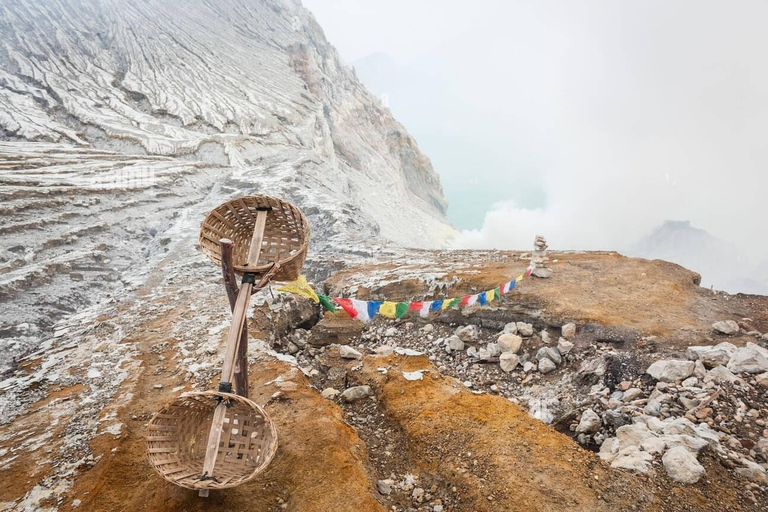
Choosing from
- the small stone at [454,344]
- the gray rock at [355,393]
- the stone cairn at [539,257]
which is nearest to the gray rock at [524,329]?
the small stone at [454,344]

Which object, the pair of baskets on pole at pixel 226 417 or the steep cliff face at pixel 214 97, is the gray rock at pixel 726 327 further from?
the steep cliff face at pixel 214 97

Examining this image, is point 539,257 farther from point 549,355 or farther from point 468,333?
point 549,355

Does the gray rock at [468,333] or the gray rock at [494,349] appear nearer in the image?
the gray rock at [494,349]

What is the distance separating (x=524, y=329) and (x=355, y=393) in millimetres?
4164

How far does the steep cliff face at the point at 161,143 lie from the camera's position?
12398 mm

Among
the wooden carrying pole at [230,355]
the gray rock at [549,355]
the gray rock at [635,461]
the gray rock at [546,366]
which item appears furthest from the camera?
the gray rock at [549,355]

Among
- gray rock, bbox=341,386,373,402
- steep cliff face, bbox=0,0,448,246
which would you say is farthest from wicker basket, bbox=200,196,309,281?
steep cliff face, bbox=0,0,448,246

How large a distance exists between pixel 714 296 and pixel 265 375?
10.4 meters

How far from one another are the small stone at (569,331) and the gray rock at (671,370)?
5.90 ft

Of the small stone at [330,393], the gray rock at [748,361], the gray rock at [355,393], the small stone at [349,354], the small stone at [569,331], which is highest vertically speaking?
the gray rock at [748,361]

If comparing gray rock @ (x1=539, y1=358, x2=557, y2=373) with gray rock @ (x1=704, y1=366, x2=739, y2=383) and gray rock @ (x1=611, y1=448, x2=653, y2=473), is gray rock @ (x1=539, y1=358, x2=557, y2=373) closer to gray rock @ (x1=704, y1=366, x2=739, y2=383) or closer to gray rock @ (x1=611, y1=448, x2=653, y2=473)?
gray rock @ (x1=704, y1=366, x2=739, y2=383)

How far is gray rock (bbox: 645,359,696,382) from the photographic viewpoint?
592 centimetres

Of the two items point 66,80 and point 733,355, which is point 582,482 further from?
point 66,80

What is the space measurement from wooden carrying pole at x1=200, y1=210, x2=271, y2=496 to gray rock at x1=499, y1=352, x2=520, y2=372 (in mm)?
5119
